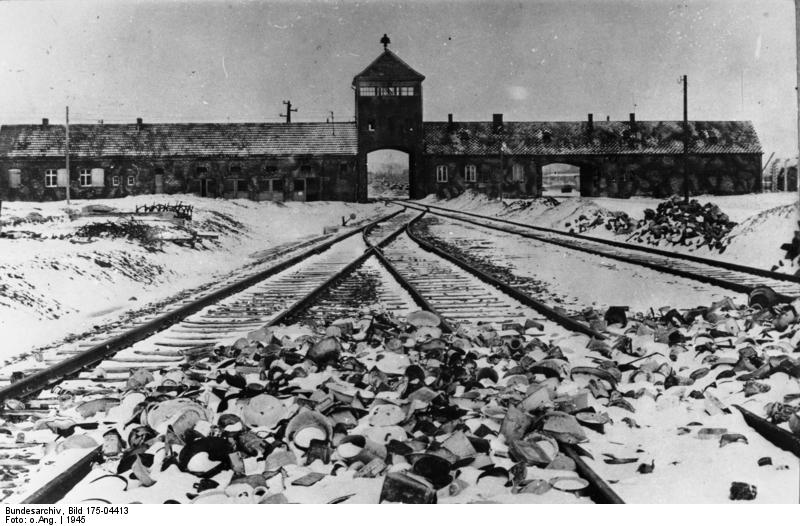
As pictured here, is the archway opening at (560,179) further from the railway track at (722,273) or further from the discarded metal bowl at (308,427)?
the discarded metal bowl at (308,427)

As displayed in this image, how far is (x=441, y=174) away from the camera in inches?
1107

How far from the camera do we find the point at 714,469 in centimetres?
323

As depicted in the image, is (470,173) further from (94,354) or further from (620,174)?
(94,354)

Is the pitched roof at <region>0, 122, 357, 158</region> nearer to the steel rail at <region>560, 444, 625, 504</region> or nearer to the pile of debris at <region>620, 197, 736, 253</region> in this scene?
the pile of debris at <region>620, 197, 736, 253</region>

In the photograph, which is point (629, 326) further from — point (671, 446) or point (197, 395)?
point (197, 395)

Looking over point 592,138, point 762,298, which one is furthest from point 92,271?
point 592,138

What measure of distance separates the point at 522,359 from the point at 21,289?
5.03 meters

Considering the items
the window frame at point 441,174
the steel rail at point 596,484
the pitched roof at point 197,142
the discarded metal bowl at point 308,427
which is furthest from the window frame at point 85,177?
the steel rail at point 596,484

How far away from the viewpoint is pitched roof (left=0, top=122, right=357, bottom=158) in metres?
26.3

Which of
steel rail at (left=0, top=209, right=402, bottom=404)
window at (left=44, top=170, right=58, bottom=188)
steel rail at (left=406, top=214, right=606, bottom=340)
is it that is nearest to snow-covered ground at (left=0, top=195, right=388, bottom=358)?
steel rail at (left=0, top=209, right=402, bottom=404)

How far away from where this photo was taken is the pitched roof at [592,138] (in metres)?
8.32

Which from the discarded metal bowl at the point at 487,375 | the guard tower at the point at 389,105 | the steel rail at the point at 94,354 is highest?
the guard tower at the point at 389,105

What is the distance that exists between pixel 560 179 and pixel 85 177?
22.1 m

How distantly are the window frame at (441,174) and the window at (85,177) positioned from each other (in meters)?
14.7
